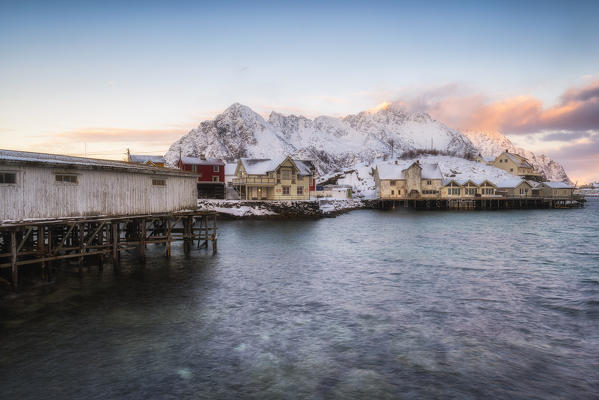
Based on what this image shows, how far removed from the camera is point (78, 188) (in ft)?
75.7

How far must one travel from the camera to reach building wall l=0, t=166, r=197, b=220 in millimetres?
20156

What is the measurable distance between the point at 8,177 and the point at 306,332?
1725cm

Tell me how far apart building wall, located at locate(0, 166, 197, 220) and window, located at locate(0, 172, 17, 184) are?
0.20 m

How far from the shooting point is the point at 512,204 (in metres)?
107

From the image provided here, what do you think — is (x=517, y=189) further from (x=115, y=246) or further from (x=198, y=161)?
(x=115, y=246)

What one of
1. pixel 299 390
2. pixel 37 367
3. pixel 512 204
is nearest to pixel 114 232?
pixel 37 367

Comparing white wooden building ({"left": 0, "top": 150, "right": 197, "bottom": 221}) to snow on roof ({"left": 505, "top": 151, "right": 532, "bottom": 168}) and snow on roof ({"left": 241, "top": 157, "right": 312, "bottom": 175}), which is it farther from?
snow on roof ({"left": 505, "top": 151, "right": 532, "bottom": 168})

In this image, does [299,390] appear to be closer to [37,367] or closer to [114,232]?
[37,367]

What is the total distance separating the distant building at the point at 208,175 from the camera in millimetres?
74625

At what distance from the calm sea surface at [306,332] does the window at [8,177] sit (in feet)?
19.6

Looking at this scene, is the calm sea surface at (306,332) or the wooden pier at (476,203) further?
the wooden pier at (476,203)

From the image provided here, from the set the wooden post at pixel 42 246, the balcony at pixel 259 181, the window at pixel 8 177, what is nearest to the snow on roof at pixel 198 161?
the balcony at pixel 259 181

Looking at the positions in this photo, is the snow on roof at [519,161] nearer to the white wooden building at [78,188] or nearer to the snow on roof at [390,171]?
the snow on roof at [390,171]

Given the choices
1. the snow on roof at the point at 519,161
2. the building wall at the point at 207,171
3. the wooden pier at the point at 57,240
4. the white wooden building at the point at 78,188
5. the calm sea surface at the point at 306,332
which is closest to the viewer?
the calm sea surface at the point at 306,332
